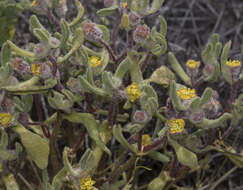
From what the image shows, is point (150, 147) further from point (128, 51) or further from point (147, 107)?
point (128, 51)

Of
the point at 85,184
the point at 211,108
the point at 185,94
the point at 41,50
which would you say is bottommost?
the point at 85,184

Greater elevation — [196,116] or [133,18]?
[133,18]

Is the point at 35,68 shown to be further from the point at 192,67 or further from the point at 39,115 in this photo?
the point at 192,67

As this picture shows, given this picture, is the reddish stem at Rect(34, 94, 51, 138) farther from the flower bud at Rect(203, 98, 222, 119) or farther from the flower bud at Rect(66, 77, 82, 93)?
the flower bud at Rect(203, 98, 222, 119)

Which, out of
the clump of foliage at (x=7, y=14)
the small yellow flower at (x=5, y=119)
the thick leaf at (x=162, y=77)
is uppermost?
the clump of foliage at (x=7, y=14)

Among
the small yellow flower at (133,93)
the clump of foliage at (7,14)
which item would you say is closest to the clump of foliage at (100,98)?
the small yellow flower at (133,93)

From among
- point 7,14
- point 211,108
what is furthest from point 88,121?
point 7,14

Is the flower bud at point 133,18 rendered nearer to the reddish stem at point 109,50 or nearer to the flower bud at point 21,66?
the reddish stem at point 109,50
